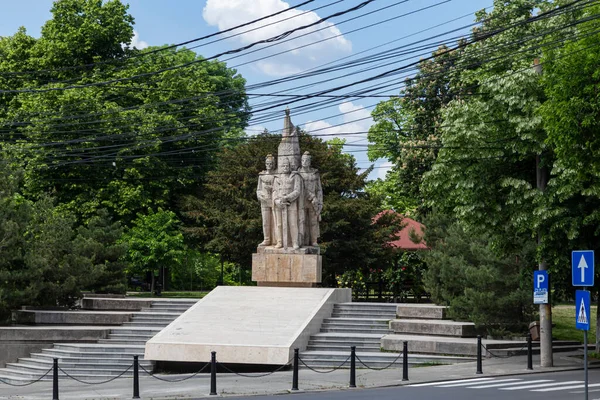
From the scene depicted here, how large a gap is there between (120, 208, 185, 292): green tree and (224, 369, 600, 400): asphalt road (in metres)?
25.7

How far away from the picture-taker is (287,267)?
32844 millimetres

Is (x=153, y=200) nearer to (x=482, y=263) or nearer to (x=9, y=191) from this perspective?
(x=9, y=191)

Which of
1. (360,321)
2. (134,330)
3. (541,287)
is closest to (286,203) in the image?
(360,321)

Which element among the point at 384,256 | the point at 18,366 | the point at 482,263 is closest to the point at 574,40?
the point at 482,263

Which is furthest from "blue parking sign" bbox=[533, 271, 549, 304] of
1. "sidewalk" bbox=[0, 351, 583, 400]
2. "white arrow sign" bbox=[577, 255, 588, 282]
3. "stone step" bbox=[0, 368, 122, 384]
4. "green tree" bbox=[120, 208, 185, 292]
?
"green tree" bbox=[120, 208, 185, 292]

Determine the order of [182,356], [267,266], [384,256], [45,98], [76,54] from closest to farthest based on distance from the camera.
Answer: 1. [182,356]
2. [267,266]
3. [384,256]
4. [45,98]
5. [76,54]

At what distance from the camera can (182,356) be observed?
26719 millimetres

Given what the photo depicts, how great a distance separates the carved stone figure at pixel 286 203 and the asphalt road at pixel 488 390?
1109 cm

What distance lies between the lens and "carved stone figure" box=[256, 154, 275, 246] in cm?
3338

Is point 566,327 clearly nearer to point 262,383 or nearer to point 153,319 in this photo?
point 153,319

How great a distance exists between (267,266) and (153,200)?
19.4 m

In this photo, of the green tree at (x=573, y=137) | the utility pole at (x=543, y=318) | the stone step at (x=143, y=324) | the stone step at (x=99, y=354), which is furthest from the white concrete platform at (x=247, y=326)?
the green tree at (x=573, y=137)

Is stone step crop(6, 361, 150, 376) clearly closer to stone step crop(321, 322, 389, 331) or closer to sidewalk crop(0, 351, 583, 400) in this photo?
sidewalk crop(0, 351, 583, 400)

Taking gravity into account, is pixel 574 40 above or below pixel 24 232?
above
